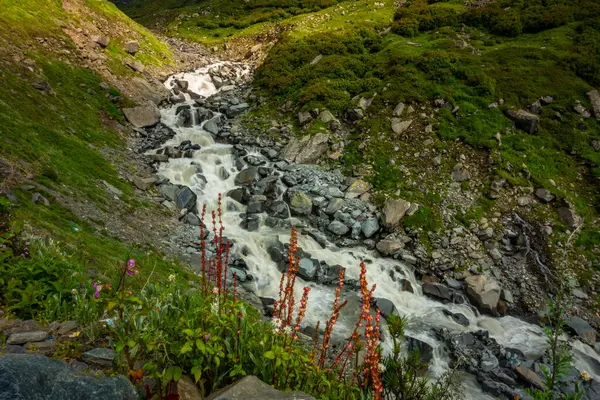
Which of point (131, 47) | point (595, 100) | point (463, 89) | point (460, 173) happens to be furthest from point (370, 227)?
point (131, 47)

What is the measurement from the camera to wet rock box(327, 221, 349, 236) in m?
17.9

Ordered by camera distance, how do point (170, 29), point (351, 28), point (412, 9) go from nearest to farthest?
1. point (351, 28)
2. point (412, 9)
3. point (170, 29)

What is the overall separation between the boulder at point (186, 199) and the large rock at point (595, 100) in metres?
25.7

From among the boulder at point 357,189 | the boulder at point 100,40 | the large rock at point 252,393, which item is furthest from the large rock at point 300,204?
the boulder at point 100,40

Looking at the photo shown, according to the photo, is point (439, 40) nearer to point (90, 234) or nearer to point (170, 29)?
point (90, 234)

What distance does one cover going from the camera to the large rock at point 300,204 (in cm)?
1880

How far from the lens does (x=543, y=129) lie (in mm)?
22641

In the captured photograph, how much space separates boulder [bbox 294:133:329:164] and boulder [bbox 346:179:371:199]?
3313mm

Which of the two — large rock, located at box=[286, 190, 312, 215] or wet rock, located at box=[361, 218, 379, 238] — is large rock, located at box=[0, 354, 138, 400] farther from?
large rock, located at box=[286, 190, 312, 215]

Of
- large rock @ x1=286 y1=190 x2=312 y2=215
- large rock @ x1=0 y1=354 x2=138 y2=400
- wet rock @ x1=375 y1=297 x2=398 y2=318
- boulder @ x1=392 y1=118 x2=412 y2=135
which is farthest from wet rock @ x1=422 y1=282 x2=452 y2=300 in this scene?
large rock @ x1=0 y1=354 x2=138 y2=400

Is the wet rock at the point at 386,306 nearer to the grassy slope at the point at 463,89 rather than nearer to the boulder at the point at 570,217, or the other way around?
the grassy slope at the point at 463,89

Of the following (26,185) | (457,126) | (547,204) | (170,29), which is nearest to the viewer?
(26,185)

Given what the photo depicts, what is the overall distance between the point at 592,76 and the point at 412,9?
2285 centimetres

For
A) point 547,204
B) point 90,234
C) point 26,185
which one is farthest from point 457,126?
point 26,185
